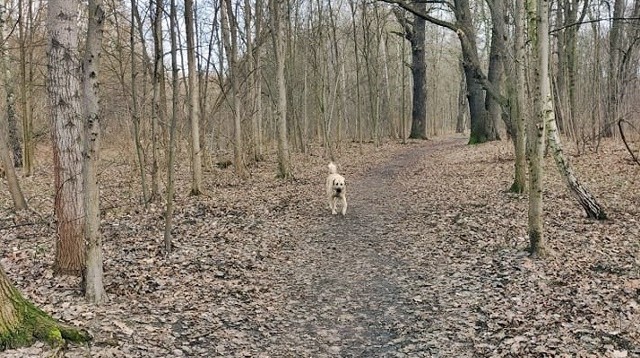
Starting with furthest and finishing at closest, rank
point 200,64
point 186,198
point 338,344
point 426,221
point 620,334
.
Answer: point 200,64
point 186,198
point 426,221
point 338,344
point 620,334

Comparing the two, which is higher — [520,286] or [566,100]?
[566,100]

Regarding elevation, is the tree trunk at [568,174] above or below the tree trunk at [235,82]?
below

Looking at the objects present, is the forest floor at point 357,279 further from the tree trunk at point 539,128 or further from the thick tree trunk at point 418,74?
the thick tree trunk at point 418,74

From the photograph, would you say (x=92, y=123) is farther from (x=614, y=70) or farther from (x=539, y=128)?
(x=614, y=70)

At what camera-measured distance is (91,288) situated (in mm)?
5613

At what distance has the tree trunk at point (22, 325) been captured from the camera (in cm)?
412

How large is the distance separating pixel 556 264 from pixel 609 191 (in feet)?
18.4

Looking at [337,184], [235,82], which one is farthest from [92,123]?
[235,82]

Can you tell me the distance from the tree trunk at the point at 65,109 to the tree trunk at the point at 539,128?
6.03m

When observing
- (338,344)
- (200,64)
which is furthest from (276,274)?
(200,64)

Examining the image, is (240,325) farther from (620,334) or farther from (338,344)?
(620,334)

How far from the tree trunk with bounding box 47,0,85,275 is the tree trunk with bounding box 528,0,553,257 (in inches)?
238

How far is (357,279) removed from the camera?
7176 millimetres

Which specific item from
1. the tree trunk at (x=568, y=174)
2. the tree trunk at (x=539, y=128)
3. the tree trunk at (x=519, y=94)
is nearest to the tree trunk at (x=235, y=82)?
the tree trunk at (x=519, y=94)
